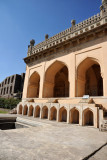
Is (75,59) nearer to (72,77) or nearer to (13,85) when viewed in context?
(72,77)

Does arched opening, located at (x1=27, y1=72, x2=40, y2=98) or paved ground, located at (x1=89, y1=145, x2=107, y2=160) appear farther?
arched opening, located at (x1=27, y1=72, x2=40, y2=98)

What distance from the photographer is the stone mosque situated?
7.83 metres

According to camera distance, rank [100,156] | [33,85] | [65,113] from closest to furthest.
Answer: [100,156] → [65,113] → [33,85]

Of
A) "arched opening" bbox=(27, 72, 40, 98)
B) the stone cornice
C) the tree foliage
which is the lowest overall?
the tree foliage

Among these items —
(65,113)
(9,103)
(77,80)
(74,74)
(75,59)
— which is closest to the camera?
(65,113)

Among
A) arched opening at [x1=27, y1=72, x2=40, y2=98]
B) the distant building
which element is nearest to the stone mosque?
arched opening at [x1=27, y1=72, x2=40, y2=98]

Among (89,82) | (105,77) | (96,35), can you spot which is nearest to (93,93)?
(89,82)

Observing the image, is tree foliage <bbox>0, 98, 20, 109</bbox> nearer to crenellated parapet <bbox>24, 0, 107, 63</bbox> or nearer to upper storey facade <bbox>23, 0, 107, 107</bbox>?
upper storey facade <bbox>23, 0, 107, 107</bbox>

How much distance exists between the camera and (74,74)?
10.2m

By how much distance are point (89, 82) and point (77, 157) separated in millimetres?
12429

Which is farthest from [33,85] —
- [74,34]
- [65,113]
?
[74,34]

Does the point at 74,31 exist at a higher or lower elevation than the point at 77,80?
higher

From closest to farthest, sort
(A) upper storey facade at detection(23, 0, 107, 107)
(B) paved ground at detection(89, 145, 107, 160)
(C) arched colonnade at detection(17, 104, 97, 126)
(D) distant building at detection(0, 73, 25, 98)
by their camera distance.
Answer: (B) paved ground at detection(89, 145, 107, 160) → (C) arched colonnade at detection(17, 104, 97, 126) → (A) upper storey facade at detection(23, 0, 107, 107) → (D) distant building at detection(0, 73, 25, 98)

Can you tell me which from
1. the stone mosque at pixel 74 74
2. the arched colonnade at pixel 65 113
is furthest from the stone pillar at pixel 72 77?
the arched colonnade at pixel 65 113
